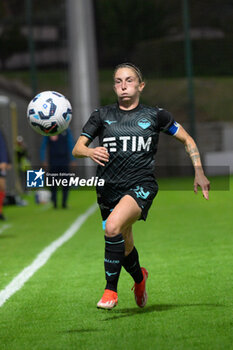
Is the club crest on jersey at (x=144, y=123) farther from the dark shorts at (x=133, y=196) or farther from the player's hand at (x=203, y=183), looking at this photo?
the player's hand at (x=203, y=183)

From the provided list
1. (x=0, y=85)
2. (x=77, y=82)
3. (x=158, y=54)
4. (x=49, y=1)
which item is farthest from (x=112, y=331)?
(x=49, y=1)

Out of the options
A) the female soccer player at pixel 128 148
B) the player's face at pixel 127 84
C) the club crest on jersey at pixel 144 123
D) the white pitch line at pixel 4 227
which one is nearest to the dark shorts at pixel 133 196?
the female soccer player at pixel 128 148

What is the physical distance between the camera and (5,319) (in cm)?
640

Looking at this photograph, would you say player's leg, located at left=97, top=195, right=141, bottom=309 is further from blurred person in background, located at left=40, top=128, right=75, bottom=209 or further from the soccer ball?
blurred person in background, located at left=40, top=128, right=75, bottom=209

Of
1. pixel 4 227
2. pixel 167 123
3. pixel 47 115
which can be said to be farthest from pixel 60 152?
pixel 167 123

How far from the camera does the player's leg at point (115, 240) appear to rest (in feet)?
20.1

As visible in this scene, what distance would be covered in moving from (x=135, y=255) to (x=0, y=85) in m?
36.7

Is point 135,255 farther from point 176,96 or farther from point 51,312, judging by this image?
point 176,96

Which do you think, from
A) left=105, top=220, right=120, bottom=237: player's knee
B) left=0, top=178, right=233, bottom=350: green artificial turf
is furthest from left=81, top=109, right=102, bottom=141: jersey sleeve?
left=0, top=178, right=233, bottom=350: green artificial turf

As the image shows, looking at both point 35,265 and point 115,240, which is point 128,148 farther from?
point 35,265

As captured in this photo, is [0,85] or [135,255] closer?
[135,255]

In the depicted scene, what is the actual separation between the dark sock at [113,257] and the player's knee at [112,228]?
0.04 m

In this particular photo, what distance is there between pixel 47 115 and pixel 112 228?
1.44 meters

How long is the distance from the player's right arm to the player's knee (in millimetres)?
487
